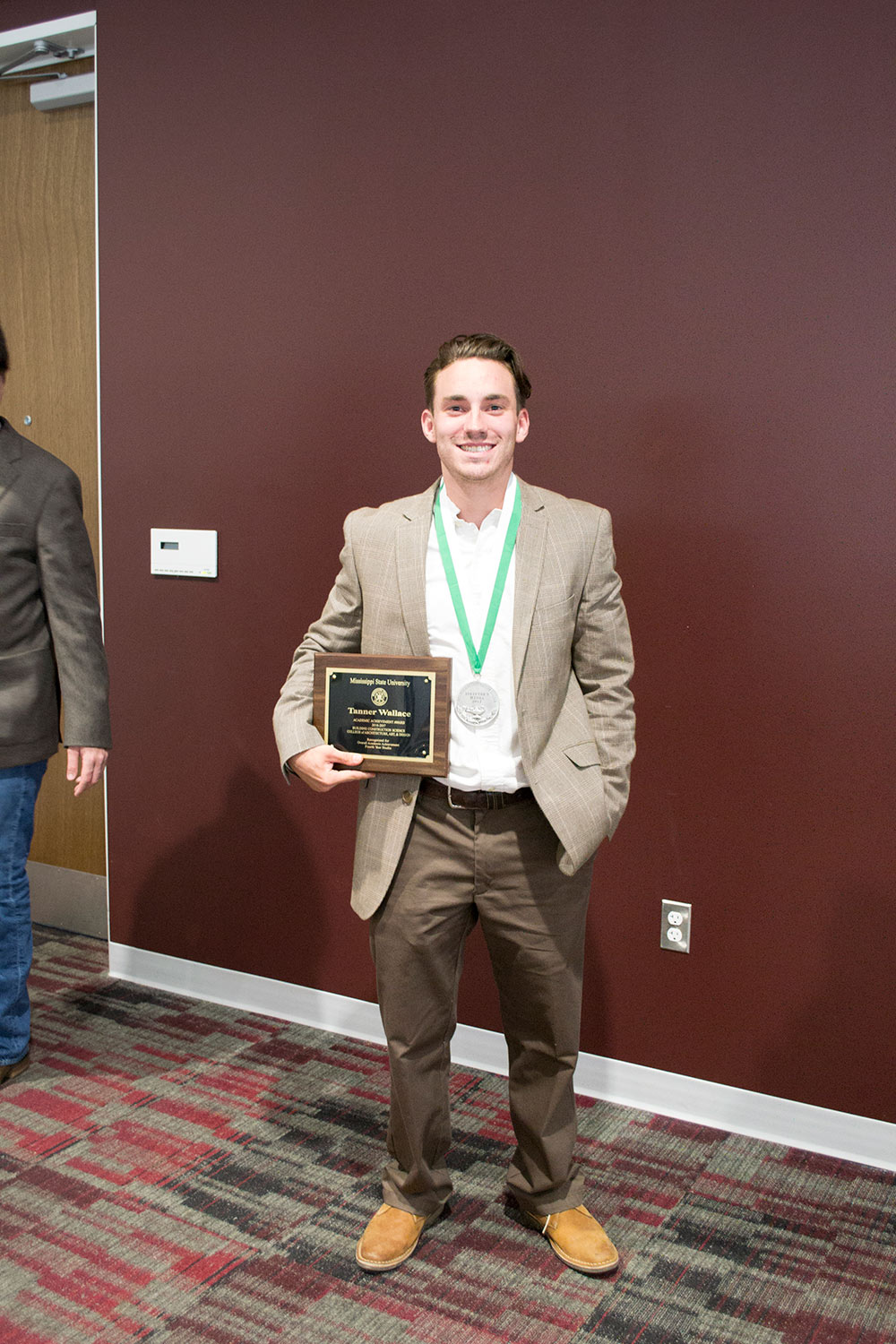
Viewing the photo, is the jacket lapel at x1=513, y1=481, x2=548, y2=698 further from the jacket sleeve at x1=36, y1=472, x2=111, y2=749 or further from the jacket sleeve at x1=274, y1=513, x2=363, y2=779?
the jacket sleeve at x1=36, y1=472, x2=111, y2=749

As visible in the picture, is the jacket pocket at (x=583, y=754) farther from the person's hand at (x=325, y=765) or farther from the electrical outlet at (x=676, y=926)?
the electrical outlet at (x=676, y=926)

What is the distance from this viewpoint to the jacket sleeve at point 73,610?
2.82m

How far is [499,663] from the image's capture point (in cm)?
211

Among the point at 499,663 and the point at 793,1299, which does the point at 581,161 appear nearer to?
the point at 499,663

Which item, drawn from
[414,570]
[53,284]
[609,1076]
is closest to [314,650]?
[414,570]

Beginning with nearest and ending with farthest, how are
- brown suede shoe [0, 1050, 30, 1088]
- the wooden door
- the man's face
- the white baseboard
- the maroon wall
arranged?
the man's face < the maroon wall < the white baseboard < brown suede shoe [0, 1050, 30, 1088] < the wooden door

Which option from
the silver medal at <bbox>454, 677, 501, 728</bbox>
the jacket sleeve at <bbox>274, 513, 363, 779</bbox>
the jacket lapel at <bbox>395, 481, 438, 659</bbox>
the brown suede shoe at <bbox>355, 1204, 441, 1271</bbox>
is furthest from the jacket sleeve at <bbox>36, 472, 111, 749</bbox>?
the brown suede shoe at <bbox>355, 1204, 441, 1271</bbox>

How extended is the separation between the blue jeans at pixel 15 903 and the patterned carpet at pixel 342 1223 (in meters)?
0.15

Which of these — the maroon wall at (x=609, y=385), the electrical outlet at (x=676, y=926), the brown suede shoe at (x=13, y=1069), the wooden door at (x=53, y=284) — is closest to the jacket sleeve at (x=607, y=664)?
the maroon wall at (x=609, y=385)

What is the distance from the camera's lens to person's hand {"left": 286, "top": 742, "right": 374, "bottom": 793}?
80.6 inches

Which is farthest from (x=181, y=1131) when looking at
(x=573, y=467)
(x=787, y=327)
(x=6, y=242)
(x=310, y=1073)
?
(x=6, y=242)

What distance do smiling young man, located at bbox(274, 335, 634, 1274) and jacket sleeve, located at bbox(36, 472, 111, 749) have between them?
34.4 inches

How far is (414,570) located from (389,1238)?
134 cm

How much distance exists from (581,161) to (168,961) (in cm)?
266
